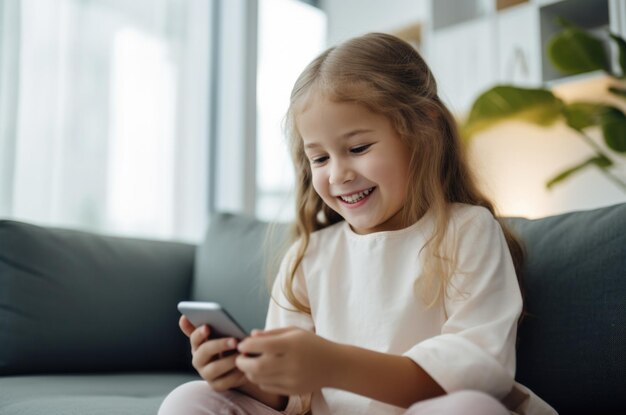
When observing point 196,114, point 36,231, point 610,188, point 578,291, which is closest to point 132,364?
point 36,231

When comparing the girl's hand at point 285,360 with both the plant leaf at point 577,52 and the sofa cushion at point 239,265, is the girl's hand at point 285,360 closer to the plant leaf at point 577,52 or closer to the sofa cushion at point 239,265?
the sofa cushion at point 239,265

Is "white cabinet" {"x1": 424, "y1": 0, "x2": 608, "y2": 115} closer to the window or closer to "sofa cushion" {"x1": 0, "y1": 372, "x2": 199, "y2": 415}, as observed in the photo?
the window

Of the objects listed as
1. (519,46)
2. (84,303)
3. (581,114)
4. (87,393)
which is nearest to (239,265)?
(84,303)

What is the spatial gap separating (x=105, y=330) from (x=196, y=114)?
150cm

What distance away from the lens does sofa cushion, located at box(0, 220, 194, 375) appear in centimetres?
149

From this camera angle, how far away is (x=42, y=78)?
2.22 metres

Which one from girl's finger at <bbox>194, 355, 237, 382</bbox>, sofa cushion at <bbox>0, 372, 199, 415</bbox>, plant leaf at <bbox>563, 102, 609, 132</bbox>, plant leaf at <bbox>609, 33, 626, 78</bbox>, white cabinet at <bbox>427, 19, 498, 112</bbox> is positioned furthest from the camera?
white cabinet at <bbox>427, 19, 498, 112</bbox>

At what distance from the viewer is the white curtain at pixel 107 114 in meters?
2.16

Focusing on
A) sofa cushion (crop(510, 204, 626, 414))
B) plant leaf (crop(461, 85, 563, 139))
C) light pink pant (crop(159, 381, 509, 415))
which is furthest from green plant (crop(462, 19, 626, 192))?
light pink pant (crop(159, 381, 509, 415))

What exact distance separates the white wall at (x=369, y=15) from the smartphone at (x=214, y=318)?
2425 mm

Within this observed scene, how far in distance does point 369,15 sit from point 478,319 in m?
2.61

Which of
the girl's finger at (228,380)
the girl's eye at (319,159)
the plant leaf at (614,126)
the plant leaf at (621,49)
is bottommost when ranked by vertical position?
the girl's finger at (228,380)

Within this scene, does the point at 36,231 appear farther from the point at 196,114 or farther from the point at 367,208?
the point at 196,114

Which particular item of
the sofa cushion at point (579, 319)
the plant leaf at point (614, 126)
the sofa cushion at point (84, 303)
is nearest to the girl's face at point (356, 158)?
the sofa cushion at point (579, 319)
